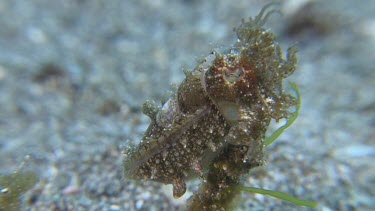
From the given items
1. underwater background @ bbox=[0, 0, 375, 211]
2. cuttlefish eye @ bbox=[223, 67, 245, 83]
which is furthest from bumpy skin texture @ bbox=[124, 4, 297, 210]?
underwater background @ bbox=[0, 0, 375, 211]

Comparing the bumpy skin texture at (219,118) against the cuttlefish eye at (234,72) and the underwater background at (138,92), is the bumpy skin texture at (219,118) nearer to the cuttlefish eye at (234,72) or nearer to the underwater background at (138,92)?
the cuttlefish eye at (234,72)

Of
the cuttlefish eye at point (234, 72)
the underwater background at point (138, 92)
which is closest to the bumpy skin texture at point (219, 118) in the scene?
the cuttlefish eye at point (234, 72)

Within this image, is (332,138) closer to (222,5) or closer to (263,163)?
(263,163)

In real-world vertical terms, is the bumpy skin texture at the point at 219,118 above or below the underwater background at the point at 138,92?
below

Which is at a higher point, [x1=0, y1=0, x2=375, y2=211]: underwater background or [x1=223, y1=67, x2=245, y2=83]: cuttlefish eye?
[x1=0, y1=0, x2=375, y2=211]: underwater background

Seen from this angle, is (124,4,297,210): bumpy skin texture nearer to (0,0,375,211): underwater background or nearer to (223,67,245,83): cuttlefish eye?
(223,67,245,83): cuttlefish eye

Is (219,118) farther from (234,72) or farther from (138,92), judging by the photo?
(138,92)
